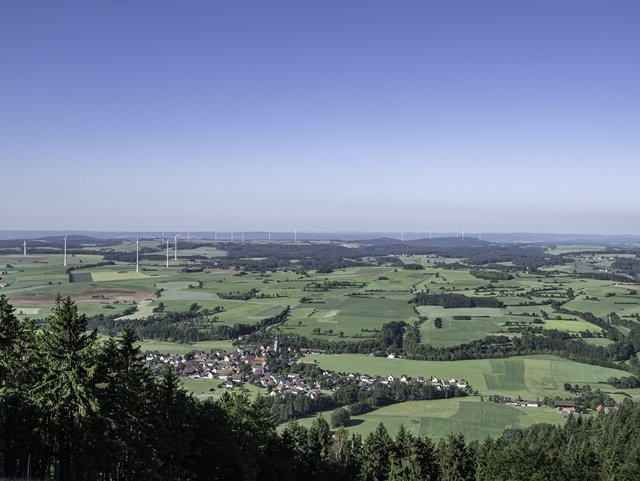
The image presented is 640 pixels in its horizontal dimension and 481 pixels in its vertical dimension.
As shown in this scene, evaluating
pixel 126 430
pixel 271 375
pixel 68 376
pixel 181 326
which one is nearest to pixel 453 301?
pixel 181 326

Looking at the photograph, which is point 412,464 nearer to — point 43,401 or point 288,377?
point 43,401

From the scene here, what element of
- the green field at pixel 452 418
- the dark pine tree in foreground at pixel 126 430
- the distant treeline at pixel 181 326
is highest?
the dark pine tree in foreground at pixel 126 430

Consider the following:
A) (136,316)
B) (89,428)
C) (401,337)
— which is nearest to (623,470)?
(89,428)

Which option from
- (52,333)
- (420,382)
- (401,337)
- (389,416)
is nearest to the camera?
(52,333)

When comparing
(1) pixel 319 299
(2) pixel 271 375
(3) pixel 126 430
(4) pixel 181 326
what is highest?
(3) pixel 126 430

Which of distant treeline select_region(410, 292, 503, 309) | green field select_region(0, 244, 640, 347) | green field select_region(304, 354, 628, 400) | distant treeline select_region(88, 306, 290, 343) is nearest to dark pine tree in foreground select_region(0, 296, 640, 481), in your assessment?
green field select_region(304, 354, 628, 400)

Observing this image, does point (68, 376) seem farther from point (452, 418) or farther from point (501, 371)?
point (501, 371)

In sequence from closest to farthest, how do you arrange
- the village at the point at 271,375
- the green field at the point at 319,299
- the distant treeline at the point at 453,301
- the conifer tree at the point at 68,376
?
the conifer tree at the point at 68,376, the village at the point at 271,375, the green field at the point at 319,299, the distant treeline at the point at 453,301

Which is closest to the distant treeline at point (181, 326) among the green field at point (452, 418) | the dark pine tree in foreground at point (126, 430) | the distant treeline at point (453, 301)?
the green field at point (452, 418)

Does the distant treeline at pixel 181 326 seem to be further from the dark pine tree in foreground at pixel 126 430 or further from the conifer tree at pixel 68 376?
the conifer tree at pixel 68 376

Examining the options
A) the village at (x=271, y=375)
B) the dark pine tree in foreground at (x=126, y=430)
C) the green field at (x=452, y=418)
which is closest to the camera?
the dark pine tree in foreground at (x=126, y=430)

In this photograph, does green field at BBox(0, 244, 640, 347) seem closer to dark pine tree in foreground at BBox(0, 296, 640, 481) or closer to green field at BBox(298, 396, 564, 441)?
green field at BBox(298, 396, 564, 441)
